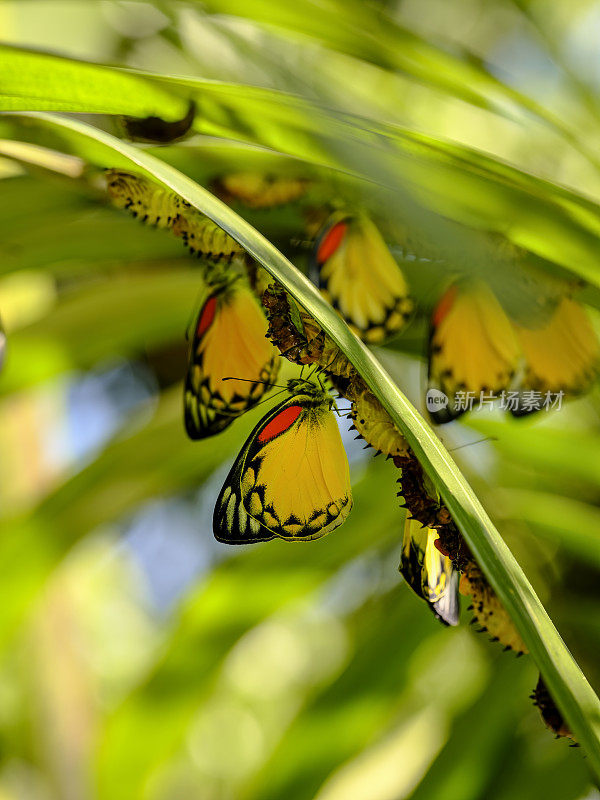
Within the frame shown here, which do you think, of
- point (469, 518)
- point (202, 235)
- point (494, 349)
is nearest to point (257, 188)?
point (202, 235)

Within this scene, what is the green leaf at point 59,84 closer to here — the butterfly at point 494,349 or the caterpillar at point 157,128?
the caterpillar at point 157,128

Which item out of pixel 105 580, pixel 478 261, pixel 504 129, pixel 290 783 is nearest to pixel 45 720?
pixel 290 783

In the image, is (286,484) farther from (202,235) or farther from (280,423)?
→ (202,235)

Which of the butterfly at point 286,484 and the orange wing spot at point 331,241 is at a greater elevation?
the orange wing spot at point 331,241

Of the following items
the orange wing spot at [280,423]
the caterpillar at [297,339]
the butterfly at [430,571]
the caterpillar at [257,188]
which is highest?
the caterpillar at [257,188]

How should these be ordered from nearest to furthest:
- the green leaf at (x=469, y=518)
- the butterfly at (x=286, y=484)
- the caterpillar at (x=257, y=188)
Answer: the green leaf at (x=469, y=518), the butterfly at (x=286, y=484), the caterpillar at (x=257, y=188)

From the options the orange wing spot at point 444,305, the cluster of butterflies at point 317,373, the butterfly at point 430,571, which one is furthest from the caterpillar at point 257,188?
the butterfly at point 430,571

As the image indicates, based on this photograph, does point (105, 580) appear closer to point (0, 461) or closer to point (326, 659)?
point (326, 659)
